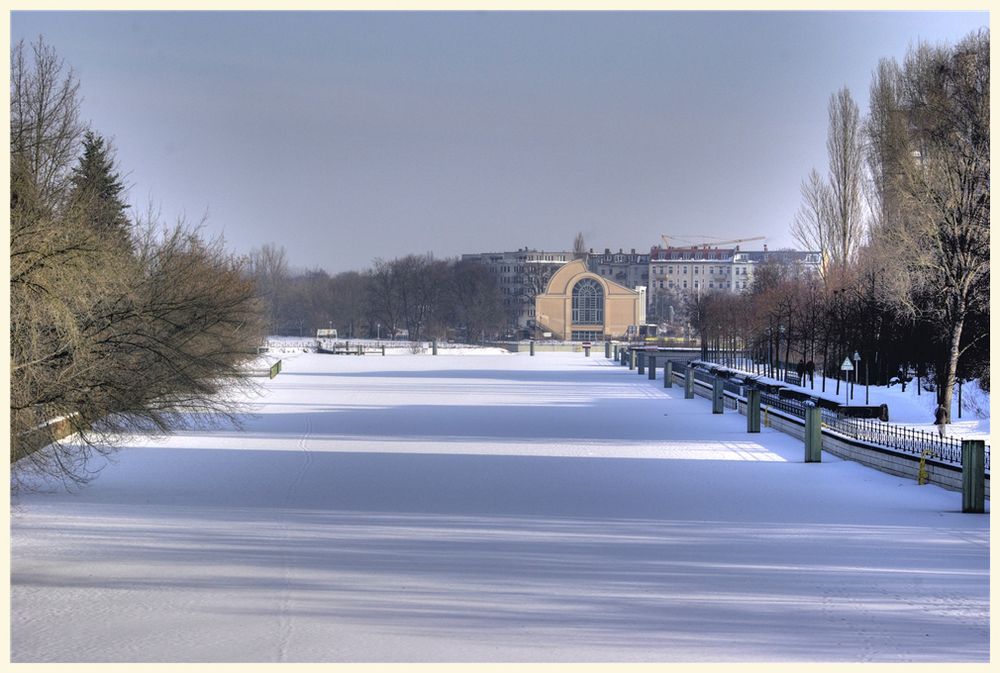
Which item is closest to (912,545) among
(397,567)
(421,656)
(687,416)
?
(397,567)

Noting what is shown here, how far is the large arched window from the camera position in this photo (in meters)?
118

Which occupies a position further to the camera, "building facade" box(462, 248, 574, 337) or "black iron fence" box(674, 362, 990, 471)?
"building facade" box(462, 248, 574, 337)

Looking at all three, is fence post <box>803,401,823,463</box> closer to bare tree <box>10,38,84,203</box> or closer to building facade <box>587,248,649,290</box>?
bare tree <box>10,38,84,203</box>

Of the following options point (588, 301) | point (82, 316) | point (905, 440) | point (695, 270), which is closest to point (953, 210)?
point (905, 440)

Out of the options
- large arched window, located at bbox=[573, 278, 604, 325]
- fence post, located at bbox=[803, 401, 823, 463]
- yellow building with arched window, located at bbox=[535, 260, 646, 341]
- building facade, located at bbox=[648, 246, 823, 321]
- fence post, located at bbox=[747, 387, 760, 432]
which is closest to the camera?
fence post, located at bbox=[803, 401, 823, 463]

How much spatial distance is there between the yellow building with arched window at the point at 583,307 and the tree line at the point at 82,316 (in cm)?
8474

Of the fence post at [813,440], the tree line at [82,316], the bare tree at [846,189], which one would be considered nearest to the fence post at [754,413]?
the fence post at [813,440]

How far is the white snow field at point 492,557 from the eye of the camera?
988 centimetres

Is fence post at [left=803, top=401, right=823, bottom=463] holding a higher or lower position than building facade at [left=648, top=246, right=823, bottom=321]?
lower

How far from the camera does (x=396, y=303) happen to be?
124 m

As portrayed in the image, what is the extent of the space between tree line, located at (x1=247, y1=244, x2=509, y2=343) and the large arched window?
824 centimetres

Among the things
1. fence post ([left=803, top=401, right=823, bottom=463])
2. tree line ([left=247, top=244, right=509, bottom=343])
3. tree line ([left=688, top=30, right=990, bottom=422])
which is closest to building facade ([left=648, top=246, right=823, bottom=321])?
tree line ([left=247, top=244, right=509, bottom=343])

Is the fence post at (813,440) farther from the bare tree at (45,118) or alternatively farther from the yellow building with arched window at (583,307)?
the yellow building with arched window at (583,307)

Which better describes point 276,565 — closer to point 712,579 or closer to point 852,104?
point 712,579
